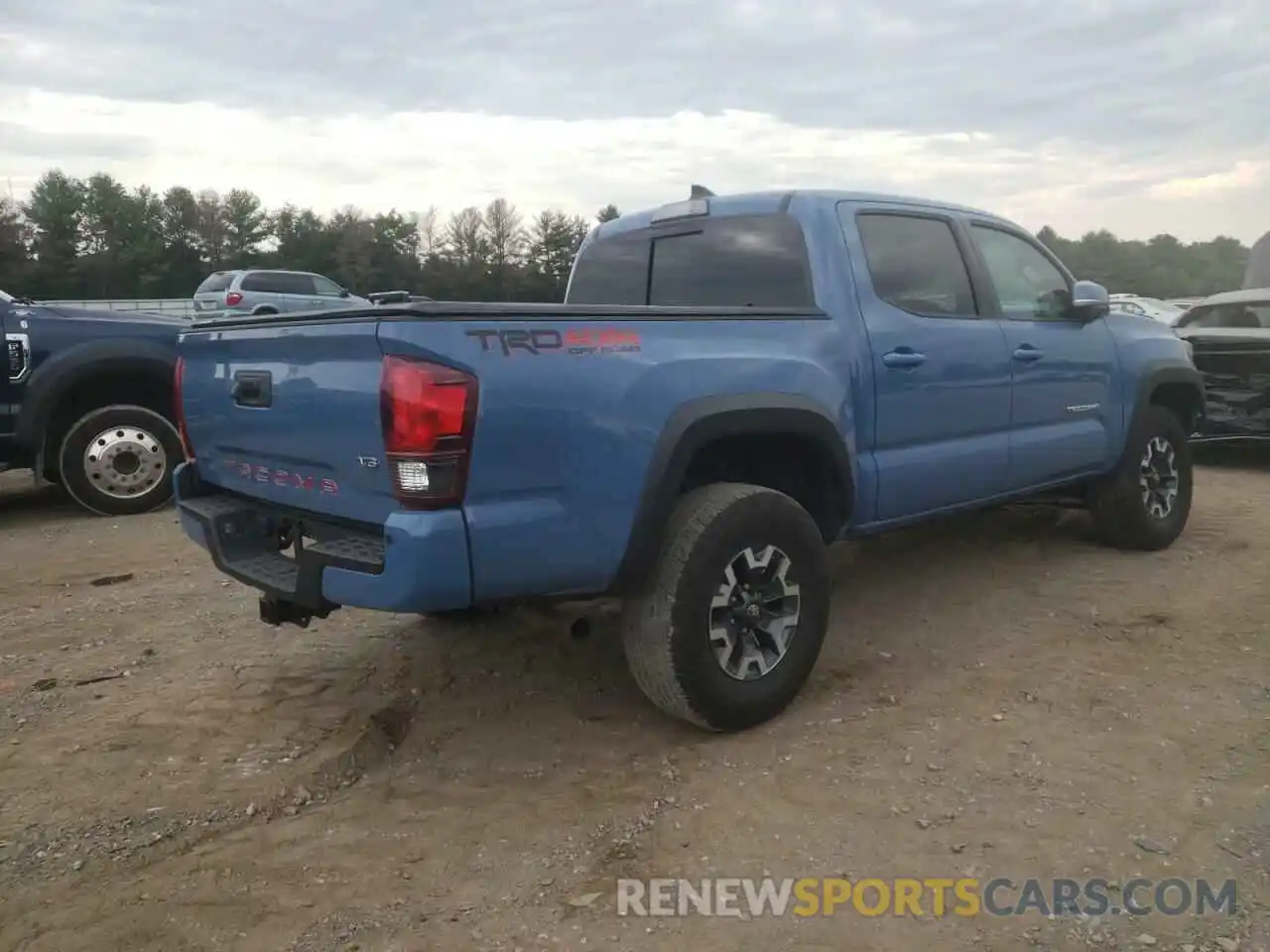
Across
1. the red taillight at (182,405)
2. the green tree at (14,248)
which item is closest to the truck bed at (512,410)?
the red taillight at (182,405)

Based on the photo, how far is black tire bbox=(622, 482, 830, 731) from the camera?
3109 millimetres

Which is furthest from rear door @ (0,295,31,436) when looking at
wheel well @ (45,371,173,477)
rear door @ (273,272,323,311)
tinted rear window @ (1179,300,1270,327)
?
rear door @ (273,272,323,311)

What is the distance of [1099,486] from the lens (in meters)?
5.46

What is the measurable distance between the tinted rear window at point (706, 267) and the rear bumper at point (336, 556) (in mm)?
1798

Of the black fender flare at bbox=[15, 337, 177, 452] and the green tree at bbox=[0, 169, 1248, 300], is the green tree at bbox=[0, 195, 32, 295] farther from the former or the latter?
the black fender flare at bbox=[15, 337, 177, 452]

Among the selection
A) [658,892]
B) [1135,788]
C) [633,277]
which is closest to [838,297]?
[633,277]

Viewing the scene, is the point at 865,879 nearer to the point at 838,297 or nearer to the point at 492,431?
the point at 492,431

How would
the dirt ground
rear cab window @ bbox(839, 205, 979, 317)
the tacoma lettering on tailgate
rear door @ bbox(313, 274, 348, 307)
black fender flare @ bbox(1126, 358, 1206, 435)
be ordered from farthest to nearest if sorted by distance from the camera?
Answer: rear door @ bbox(313, 274, 348, 307), black fender flare @ bbox(1126, 358, 1206, 435), rear cab window @ bbox(839, 205, 979, 317), the tacoma lettering on tailgate, the dirt ground

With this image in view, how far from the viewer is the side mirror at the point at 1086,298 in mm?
4910

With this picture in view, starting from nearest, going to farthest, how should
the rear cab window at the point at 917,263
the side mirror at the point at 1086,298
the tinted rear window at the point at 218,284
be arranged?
the rear cab window at the point at 917,263 → the side mirror at the point at 1086,298 → the tinted rear window at the point at 218,284

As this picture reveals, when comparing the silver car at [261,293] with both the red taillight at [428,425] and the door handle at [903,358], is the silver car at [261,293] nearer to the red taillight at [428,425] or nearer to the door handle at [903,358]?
the door handle at [903,358]

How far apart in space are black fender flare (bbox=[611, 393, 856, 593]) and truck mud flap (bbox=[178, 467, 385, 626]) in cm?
76

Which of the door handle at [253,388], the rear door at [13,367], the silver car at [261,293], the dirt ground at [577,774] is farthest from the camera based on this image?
the silver car at [261,293]

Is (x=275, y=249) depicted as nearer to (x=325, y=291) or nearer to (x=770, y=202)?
(x=325, y=291)
